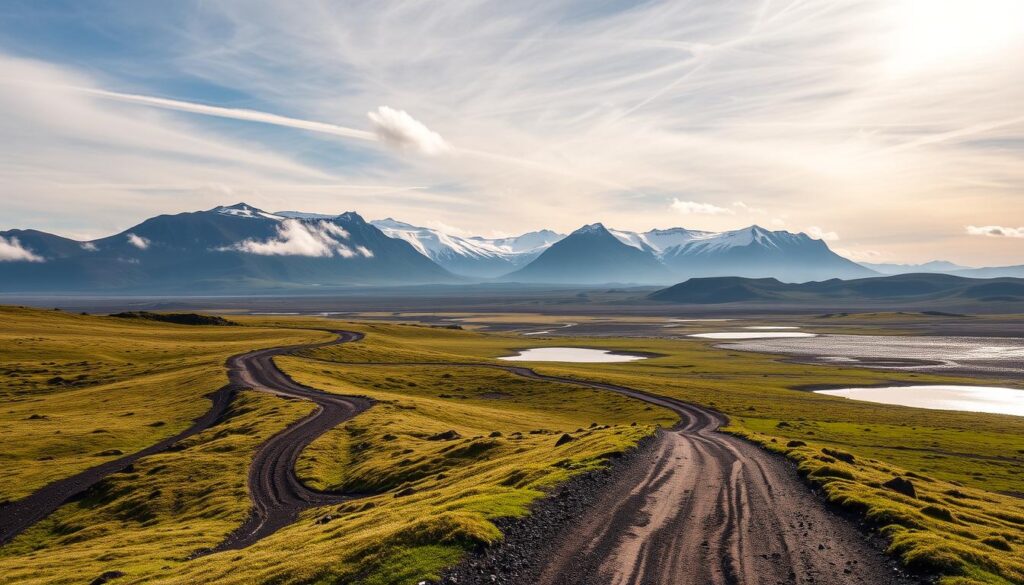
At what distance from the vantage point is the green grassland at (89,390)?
67.4m

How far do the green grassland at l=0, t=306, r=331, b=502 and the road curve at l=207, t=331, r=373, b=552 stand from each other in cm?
1181

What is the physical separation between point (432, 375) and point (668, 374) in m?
69.2

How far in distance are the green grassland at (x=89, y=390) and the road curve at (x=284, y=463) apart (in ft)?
38.7

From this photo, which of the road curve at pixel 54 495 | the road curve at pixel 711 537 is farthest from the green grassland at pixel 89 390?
the road curve at pixel 711 537

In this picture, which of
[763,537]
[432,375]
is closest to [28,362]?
[432,375]

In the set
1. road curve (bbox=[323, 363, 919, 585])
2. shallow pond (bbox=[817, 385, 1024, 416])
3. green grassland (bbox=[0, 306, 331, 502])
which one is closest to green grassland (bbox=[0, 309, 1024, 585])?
green grassland (bbox=[0, 306, 331, 502])

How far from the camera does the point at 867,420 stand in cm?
10250

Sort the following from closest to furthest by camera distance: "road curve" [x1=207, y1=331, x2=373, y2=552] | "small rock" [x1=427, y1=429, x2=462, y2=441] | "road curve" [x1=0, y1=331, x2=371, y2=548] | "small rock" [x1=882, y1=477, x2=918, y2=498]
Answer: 1. "small rock" [x1=882, y1=477, x2=918, y2=498]
2. "road curve" [x1=207, y1=331, x2=373, y2=552]
3. "road curve" [x1=0, y1=331, x2=371, y2=548]
4. "small rock" [x1=427, y1=429, x2=462, y2=441]

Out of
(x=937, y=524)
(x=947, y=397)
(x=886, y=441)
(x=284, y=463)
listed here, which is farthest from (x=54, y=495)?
(x=947, y=397)

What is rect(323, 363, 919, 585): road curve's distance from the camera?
25016 mm

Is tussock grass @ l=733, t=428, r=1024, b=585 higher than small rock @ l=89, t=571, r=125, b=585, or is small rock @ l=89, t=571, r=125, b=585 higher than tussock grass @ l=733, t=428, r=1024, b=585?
tussock grass @ l=733, t=428, r=1024, b=585

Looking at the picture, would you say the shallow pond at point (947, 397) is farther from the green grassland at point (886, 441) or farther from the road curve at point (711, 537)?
the road curve at point (711, 537)

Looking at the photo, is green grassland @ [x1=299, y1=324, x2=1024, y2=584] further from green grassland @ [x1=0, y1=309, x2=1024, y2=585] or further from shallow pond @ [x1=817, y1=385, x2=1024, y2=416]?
shallow pond @ [x1=817, y1=385, x2=1024, y2=416]

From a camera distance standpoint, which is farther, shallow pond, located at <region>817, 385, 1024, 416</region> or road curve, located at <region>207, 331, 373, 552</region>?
shallow pond, located at <region>817, 385, 1024, 416</region>
